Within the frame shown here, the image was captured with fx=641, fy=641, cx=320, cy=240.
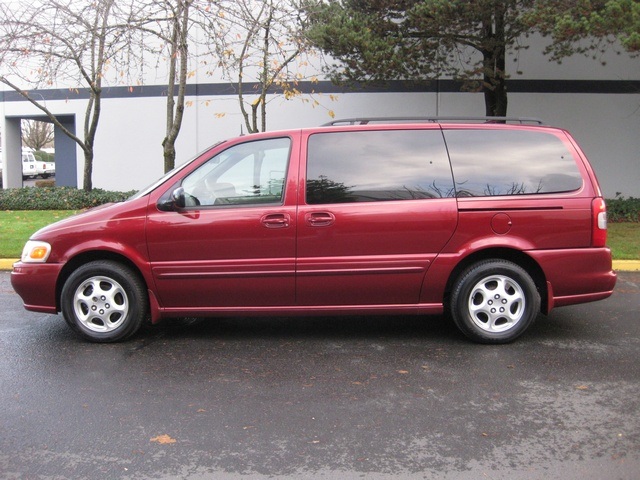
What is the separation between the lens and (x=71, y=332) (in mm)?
5867

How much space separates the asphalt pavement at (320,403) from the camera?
11.0 ft

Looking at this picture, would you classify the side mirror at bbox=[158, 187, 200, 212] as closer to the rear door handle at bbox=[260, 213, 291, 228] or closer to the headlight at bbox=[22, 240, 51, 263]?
the rear door handle at bbox=[260, 213, 291, 228]

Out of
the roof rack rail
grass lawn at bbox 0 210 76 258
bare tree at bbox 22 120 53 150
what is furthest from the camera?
bare tree at bbox 22 120 53 150

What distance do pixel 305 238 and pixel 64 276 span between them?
2.12 meters

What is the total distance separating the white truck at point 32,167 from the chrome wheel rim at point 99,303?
35.4 meters

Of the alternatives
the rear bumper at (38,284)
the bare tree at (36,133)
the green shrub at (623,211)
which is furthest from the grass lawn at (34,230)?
the bare tree at (36,133)

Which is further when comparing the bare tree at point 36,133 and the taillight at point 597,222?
the bare tree at point 36,133

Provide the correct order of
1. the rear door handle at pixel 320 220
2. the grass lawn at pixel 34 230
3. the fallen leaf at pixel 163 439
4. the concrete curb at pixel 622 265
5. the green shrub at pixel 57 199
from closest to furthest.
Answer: the fallen leaf at pixel 163 439
the rear door handle at pixel 320 220
the concrete curb at pixel 622 265
the grass lawn at pixel 34 230
the green shrub at pixel 57 199

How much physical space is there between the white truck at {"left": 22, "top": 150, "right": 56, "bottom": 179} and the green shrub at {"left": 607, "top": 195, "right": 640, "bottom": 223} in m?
33.2

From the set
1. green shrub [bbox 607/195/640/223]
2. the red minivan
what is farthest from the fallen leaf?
green shrub [bbox 607/195/640/223]

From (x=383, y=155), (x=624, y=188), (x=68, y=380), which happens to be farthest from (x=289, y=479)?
(x=624, y=188)

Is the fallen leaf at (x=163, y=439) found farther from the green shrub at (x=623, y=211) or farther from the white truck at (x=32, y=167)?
the white truck at (x=32, y=167)

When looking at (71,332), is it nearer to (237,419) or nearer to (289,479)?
(237,419)

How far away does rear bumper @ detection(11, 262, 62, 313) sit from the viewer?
5395mm
